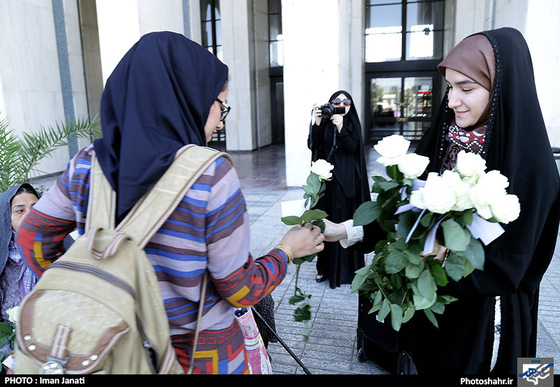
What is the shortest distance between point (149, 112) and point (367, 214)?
29.4 inches

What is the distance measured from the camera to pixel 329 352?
9.67ft

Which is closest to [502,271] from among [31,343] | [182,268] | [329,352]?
[182,268]

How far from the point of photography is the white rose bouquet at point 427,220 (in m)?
1.03

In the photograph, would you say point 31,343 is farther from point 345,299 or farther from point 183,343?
point 345,299

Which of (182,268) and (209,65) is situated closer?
(182,268)

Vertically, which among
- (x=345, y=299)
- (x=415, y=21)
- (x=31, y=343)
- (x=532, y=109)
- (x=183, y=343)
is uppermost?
(x=415, y=21)

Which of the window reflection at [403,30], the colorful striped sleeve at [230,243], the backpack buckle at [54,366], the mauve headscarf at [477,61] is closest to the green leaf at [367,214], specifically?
the colorful striped sleeve at [230,243]

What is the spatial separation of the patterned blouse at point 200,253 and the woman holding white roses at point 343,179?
9.13 ft

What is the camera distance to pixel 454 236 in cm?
107

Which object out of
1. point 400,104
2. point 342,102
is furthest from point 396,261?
point 400,104

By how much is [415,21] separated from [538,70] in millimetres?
10471

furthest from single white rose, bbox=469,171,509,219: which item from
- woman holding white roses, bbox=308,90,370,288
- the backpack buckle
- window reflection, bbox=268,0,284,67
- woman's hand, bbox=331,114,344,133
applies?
window reflection, bbox=268,0,284,67

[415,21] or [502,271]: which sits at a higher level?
[415,21]

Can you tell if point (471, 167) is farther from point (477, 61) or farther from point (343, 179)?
point (343, 179)
